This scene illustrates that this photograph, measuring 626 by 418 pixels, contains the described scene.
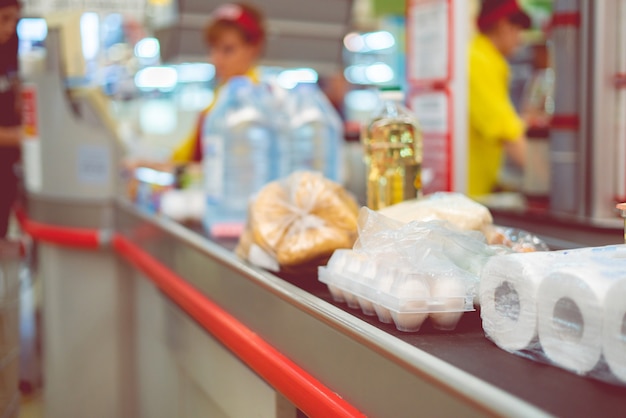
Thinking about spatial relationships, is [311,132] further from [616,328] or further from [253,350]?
[616,328]

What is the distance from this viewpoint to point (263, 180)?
2436mm

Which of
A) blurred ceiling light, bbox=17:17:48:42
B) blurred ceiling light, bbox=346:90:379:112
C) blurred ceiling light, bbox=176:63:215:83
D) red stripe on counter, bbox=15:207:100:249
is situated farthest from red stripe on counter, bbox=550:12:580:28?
blurred ceiling light, bbox=176:63:215:83

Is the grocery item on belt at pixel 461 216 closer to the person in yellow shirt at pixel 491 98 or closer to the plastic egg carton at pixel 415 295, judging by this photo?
the plastic egg carton at pixel 415 295

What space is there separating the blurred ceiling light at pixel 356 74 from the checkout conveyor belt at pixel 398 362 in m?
12.1

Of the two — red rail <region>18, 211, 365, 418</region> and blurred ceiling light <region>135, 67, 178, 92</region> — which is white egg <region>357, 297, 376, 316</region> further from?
blurred ceiling light <region>135, 67, 178, 92</region>

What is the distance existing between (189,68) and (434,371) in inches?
546

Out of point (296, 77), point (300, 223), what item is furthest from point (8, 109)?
point (300, 223)

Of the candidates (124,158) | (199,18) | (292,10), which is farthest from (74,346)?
(292,10)

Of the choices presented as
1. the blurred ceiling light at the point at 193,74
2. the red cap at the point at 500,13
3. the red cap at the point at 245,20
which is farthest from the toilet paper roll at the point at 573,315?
the blurred ceiling light at the point at 193,74

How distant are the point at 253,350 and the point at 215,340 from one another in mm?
415

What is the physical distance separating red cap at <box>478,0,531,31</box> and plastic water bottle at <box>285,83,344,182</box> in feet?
5.66

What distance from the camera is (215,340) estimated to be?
6.27 feet

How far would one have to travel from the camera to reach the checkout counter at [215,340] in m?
0.92

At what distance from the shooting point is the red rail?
1.21m
